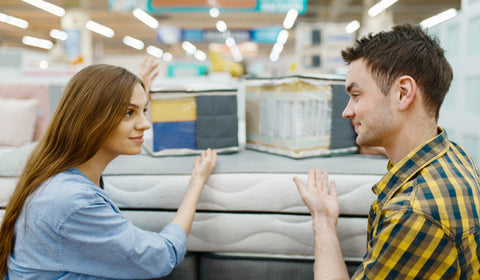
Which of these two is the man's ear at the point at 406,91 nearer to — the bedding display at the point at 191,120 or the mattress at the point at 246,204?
the mattress at the point at 246,204

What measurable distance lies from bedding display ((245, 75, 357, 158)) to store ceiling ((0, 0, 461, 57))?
30.7 feet

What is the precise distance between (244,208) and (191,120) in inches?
20.0

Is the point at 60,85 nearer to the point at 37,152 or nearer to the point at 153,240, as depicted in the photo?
the point at 37,152

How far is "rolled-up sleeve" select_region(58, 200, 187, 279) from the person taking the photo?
93 centimetres

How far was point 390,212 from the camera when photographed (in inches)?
30.9

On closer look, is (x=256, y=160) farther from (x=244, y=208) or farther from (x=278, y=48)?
(x=278, y=48)

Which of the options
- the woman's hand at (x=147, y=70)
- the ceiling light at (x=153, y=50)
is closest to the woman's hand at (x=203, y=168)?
the woman's hand at (x=147, y=70)

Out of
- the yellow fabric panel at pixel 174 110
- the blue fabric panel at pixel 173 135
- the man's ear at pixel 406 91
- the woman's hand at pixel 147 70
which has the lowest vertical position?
the blue fabric panel at pixel 173 135

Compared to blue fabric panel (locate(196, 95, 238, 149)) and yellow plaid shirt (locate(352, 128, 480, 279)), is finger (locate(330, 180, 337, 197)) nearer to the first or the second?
yellow plaid shirt (locate(352, 128, 480, 279))

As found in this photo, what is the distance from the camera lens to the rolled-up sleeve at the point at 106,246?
93cm

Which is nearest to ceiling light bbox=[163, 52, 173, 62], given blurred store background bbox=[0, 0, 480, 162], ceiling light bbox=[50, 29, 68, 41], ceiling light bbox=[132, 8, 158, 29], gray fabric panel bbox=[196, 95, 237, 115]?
blurred store background bbox=[0, 0, 480, 162]

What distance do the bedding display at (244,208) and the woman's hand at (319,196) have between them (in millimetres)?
79

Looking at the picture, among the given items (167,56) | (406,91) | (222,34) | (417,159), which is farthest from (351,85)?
(167,56)

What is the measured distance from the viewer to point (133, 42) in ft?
53.9
